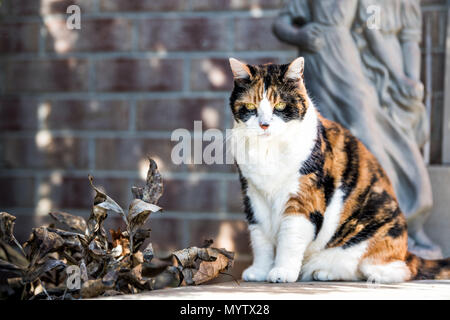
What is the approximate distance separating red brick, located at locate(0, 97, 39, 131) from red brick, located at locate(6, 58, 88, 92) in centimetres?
6

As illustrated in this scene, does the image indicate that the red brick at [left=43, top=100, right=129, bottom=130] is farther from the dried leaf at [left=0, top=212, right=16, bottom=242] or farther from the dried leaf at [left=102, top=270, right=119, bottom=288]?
the dried leaf at [left=102, top=270, right=119, bottom=288]

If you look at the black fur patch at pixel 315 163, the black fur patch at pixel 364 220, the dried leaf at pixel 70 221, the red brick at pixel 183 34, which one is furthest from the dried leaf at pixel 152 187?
the red brick at pixel 183 34

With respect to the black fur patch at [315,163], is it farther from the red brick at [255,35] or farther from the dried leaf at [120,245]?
the red brick at [255,35]

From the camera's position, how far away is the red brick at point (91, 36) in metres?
2.64

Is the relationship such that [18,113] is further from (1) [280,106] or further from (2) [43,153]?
(1) [280,106]

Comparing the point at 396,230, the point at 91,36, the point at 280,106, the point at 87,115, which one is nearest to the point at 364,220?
the point at 396,230

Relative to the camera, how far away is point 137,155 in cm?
262

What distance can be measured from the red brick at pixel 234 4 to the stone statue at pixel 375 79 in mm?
181

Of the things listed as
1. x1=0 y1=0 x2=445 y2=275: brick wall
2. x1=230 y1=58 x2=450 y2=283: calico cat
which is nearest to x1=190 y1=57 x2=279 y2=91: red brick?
x1=0 y1=0 x2=445 y2=275: brick wall

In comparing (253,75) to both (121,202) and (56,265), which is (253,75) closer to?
(56,265)

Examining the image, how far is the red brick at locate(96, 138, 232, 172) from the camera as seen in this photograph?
8.46 feet

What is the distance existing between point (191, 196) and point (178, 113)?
16.4 inches
